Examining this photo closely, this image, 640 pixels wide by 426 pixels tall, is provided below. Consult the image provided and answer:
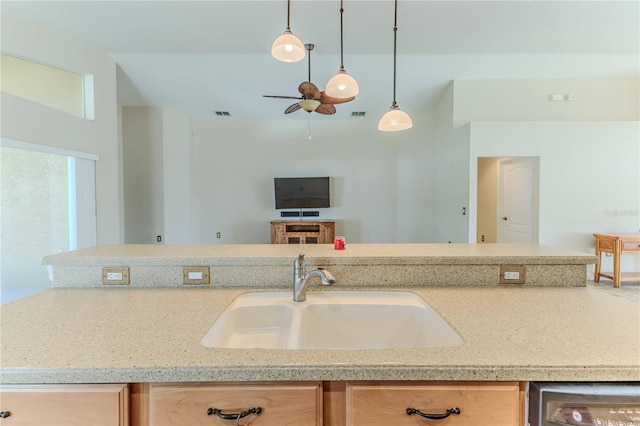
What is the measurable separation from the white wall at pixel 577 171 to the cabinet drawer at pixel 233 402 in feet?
13.6

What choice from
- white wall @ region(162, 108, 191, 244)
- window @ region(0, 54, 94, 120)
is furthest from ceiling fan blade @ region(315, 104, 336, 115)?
white wall @ region(162, 108, 191, 244)

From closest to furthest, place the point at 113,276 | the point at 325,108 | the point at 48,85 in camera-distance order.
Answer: the point at 113,276, the point at 48,85, the point at 325,108

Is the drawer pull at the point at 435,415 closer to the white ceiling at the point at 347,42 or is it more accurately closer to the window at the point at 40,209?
the white ceiling at the point at 347,42

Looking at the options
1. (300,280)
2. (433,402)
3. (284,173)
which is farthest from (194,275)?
(284,173)

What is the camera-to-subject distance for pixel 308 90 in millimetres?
3119

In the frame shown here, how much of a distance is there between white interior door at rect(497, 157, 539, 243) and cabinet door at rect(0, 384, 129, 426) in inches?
198

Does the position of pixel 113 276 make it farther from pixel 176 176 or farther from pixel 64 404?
pixel 176 176

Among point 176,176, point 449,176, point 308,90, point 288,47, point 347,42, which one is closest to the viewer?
point 288,47

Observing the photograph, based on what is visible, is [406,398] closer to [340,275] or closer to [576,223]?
[340,275]

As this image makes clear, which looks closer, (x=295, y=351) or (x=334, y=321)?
(x=295, y=351)

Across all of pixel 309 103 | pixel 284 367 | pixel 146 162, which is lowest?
pixel 284 367

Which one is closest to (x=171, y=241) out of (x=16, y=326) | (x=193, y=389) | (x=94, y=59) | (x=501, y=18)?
(x=94, y=59)

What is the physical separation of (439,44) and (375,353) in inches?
163

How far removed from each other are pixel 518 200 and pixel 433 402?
15.9 feet
